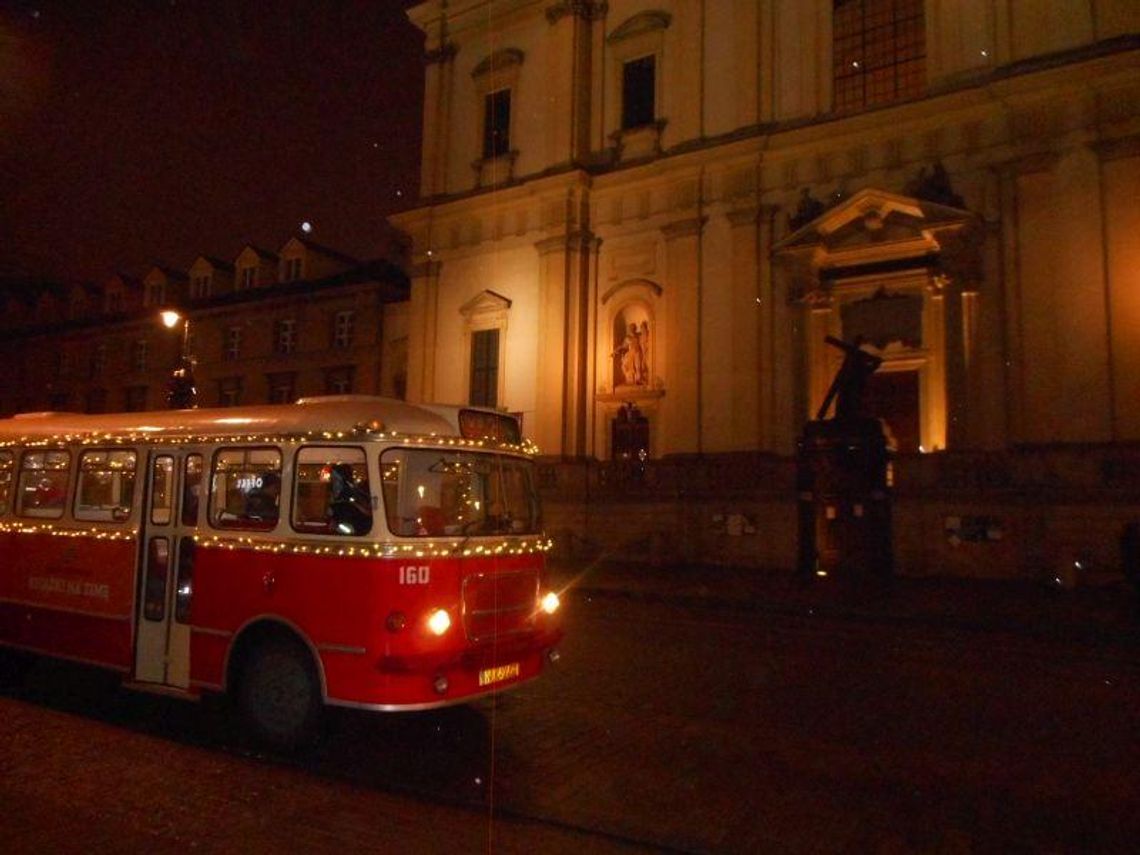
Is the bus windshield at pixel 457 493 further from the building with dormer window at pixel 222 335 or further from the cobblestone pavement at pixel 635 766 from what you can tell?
the building with dormer window at pixel 222 335

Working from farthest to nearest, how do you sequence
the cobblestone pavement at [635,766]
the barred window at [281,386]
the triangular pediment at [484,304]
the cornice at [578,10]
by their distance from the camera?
the barred window at [281,386], the triangular pediment at [484,304], the cornice at [578,10], the cobblestone pavement at [635,766]

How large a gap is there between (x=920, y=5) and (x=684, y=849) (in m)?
25.7

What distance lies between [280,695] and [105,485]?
10.0ft

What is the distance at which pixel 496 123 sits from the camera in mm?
31406

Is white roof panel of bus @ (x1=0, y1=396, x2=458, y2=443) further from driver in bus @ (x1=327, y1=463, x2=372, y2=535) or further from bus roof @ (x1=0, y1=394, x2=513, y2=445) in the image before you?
driver in bus @ (x1=327, y1=463, x2=372, y2=535)

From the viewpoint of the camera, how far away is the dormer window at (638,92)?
2844 centimetres

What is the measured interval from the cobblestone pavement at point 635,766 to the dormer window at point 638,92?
22.1 metres

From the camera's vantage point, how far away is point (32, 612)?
8.72 meters

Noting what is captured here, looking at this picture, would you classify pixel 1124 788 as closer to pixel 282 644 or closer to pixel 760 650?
pixel 760 650

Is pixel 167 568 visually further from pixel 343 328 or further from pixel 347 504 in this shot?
pixel 343 328

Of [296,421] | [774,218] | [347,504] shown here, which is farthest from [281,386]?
[347,504]

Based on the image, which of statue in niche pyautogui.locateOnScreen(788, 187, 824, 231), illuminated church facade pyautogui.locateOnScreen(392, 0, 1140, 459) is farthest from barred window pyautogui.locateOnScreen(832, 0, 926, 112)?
statue in niche pyautogui.locateOnScreen(788, 187, 824, 231)

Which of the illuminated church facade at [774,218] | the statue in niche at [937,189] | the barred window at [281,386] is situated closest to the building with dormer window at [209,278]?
the barred window at [281,386]

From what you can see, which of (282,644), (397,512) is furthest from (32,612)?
(397,512)
